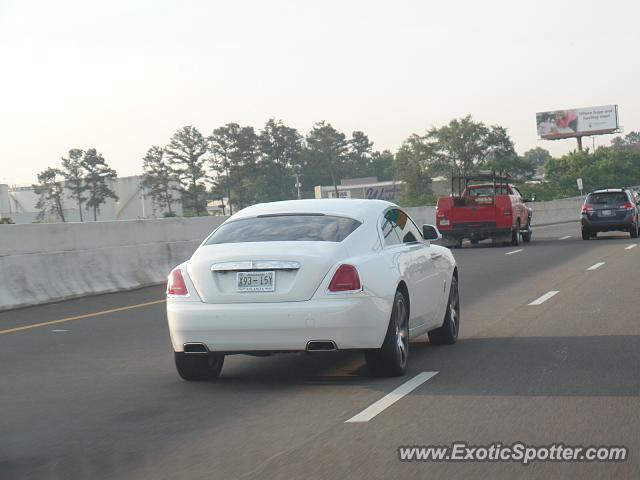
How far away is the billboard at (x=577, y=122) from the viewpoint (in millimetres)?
169962

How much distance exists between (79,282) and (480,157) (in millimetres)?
150254

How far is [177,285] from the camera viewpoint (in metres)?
8.86

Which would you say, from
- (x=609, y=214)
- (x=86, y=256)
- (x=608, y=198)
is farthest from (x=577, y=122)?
(x=86, y=256)

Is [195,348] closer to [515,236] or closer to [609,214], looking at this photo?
[515,236]

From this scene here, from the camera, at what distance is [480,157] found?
546 feet

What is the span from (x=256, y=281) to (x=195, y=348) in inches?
28.4

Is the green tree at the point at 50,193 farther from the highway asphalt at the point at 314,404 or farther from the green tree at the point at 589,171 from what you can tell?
the highway asphalt at the point at 314,404

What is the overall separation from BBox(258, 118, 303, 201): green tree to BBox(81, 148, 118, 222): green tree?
940 inches

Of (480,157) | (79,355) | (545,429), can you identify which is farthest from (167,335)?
(480,157)

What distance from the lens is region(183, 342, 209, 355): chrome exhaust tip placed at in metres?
8.63

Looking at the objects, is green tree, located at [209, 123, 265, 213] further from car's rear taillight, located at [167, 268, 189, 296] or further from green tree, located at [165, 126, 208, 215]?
car's rear taillight, located at [167, 268, 189, 296]

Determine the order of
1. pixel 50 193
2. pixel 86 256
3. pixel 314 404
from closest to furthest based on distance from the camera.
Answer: pixel 314 404 < pixel 86 256 < pixel 50 193

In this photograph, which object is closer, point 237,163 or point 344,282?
point 344,282

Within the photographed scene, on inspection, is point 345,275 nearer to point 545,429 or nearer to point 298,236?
point 298,236
